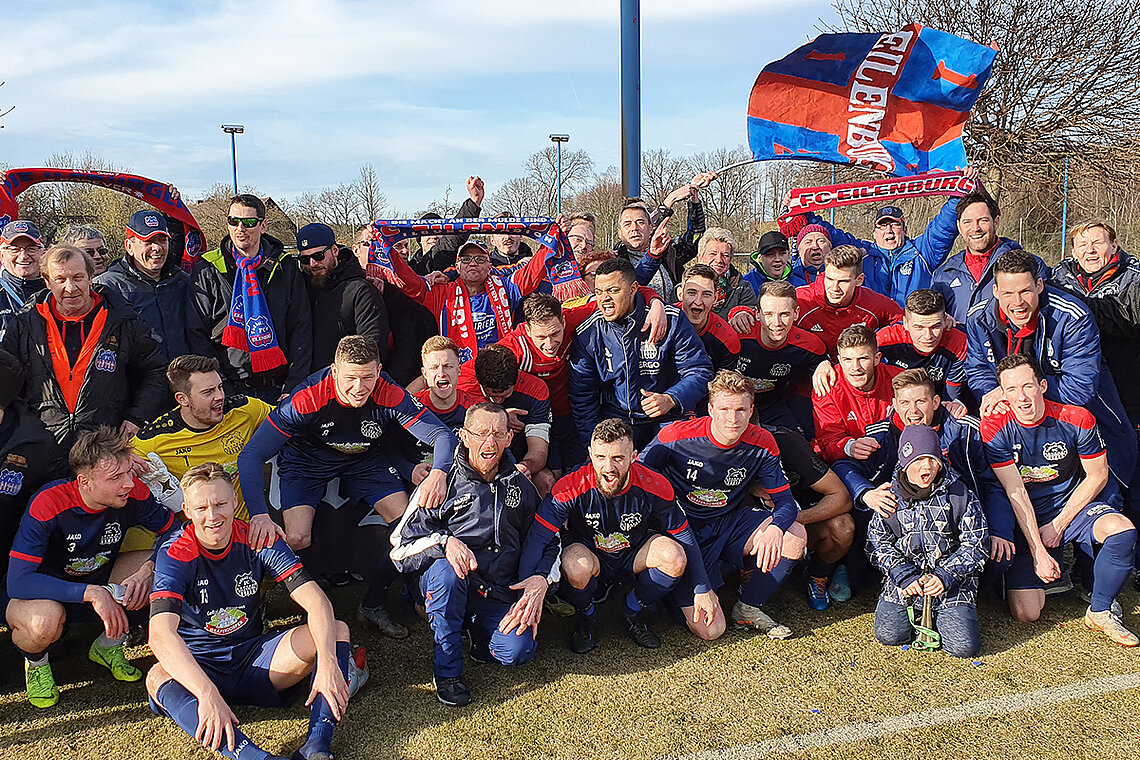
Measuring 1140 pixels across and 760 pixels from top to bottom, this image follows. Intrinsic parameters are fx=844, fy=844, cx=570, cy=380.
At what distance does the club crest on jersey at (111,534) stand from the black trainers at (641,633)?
8.60ft

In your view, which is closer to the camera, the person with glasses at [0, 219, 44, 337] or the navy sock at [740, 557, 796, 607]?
the navy sock at [740, 557, 796, 607]

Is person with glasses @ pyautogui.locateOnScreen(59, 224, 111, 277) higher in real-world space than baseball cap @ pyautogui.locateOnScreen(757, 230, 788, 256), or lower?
higher

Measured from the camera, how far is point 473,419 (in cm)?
407

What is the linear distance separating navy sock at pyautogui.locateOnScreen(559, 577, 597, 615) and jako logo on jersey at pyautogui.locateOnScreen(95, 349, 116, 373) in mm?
2738

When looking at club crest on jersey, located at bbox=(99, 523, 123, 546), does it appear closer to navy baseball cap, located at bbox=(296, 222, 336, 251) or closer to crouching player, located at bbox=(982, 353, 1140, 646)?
navy baseball cap, located at bbox=(296, 222, 336, 251)

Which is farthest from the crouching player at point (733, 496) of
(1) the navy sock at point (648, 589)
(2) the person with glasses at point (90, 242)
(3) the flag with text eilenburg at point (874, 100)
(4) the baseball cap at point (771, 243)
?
(3) the flag with text eilenburg at point (874, 100)

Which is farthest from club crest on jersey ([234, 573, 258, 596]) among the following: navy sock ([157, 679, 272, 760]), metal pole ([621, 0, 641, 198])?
metal pole ([621, 0, 641, 198])

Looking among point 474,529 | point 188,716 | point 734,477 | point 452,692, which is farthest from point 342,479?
point 734,477

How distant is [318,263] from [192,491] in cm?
247

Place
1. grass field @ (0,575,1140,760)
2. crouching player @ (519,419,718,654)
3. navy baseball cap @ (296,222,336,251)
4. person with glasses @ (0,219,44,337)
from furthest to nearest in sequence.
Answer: navy baseball cap @ (296,222,336,251) < person with glasses @ (0,219,44,337) < crouching player @ (519,419,718,654) < grass field @ (0,575,1140,760)

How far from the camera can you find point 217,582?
366cm

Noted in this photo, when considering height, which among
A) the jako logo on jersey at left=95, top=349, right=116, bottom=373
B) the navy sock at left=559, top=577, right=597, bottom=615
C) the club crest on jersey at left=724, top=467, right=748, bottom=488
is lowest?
the navy sock at left=559, top=577, right=597, bottom=615

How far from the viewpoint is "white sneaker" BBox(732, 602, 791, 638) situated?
4.45m

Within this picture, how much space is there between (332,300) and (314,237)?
461mm
